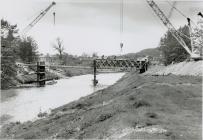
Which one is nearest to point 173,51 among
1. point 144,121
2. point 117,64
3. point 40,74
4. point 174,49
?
Answer: point 174,49

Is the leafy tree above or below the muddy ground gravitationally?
above

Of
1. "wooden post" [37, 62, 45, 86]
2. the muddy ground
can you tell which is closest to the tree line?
"wooden post" [37, 62, 45, 86]

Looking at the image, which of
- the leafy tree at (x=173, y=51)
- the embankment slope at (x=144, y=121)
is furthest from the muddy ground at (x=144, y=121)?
the leafy tree at (x=173, y=51)

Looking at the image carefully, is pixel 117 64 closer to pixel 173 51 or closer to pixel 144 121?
pixel 173 51

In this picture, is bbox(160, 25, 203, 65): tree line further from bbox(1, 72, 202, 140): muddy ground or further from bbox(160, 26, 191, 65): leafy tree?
bbox(1, 72, 202, 140): muddy ground

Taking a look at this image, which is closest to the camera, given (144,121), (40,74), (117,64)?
(144,121)

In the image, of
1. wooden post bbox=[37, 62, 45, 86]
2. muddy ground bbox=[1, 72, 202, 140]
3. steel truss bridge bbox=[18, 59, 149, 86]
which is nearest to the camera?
muddy ground bbox=[1, 72, 202, 140]

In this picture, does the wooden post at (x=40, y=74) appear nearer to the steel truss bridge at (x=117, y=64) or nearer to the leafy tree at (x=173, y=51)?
the steel truss bridge at (x=117, y=64)

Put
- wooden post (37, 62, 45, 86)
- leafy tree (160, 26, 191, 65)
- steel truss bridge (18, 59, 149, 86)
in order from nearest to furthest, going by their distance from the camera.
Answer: wooden post (37, 62, 45, 86) < steel truss bridge (18, 59, 149, 86) < leafy tree (160, 26, 191, 65)

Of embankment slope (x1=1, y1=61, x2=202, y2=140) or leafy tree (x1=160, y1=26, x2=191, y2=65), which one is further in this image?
leafy tree (x1=160, y1=26, x2=191, y2=65)

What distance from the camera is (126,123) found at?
22.2 metres

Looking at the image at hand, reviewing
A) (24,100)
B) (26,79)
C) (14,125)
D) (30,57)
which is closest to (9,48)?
(24,100)

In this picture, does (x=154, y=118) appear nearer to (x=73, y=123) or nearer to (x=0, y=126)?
(x=73, y=123)

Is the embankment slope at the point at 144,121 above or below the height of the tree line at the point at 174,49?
below
